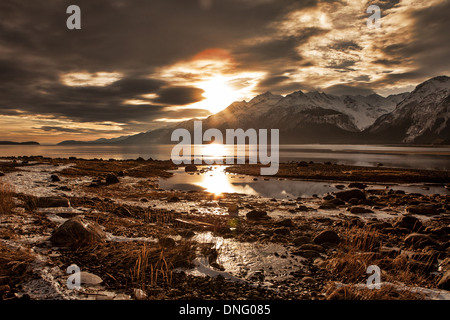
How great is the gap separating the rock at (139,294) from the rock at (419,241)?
36.2 ft

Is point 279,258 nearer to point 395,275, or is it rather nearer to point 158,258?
point 395,275

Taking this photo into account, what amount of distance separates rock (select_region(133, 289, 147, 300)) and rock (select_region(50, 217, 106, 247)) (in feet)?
12.6

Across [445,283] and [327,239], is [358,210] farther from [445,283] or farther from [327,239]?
[445,283]

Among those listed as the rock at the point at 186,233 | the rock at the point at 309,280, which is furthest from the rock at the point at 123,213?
the rock at the point at 309,280

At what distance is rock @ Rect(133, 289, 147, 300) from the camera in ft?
20.7

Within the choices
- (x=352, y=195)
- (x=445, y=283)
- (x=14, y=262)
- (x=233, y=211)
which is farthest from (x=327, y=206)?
(x=14, y=262)

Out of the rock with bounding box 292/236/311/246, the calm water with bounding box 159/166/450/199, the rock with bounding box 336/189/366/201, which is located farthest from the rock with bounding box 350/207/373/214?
the rock with bounding box 292/236/311/246

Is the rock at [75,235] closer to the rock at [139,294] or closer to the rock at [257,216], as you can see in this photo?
the rock at [139,294]

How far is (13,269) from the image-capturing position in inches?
274

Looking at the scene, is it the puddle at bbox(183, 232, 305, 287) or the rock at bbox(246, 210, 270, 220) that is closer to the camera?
the puddle at bbox(183, 232, 305, 287)

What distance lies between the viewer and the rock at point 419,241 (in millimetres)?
10961

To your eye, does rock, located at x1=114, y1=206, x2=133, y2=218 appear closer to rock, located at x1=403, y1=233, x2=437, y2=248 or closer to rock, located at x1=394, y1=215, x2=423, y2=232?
rock, located at x1=403, y1=233, x2=437, y2=248
